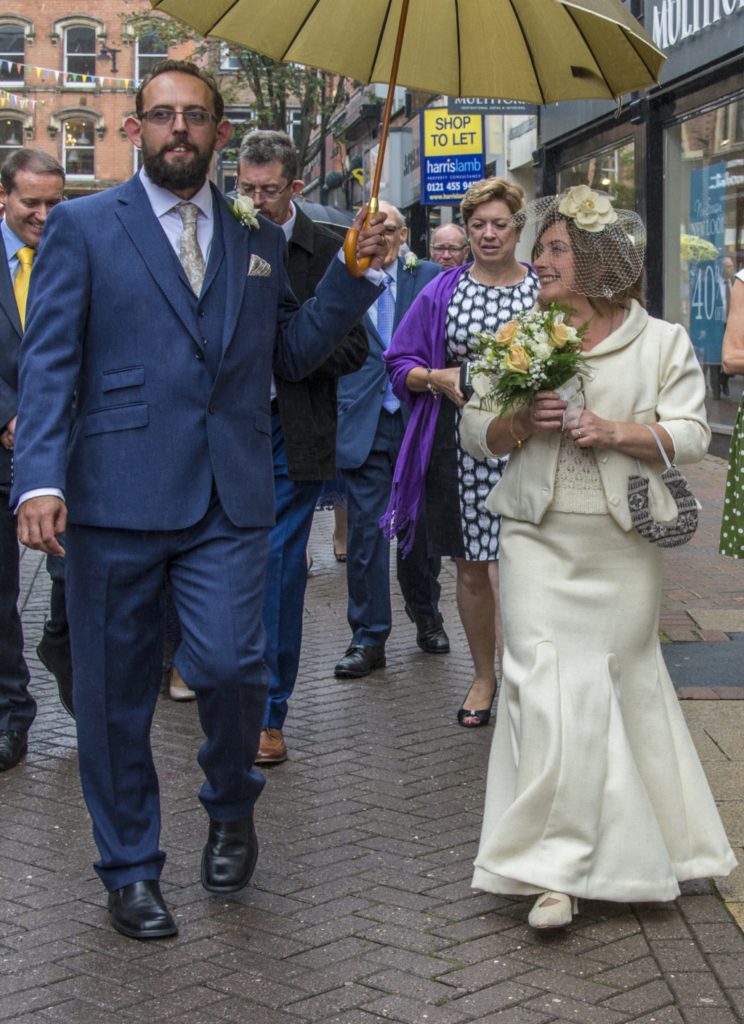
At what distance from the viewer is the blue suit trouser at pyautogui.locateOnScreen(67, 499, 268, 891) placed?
13.3ft

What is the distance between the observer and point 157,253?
13.3 feet

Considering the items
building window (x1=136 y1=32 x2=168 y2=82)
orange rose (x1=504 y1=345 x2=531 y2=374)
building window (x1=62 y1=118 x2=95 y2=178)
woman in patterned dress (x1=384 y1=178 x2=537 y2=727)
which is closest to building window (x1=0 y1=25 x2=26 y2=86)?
building window (x1=62 y1=118 x2=95 y2=178)

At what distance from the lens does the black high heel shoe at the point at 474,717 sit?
621 centimetres

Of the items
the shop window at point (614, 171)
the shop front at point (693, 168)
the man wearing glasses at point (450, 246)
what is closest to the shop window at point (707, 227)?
the shop front at point (693, 168)

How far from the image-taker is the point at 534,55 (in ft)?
15.2

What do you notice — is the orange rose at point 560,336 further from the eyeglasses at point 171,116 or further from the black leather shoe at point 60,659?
the black leather shoe at point 60,659

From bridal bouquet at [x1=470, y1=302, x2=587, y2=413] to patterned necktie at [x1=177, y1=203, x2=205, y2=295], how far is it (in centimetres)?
76

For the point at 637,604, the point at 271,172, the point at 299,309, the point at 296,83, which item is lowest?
the point at 637,604

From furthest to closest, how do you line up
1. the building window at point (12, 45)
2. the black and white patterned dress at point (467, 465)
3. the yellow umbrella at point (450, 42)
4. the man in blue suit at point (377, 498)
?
the building window at point (12, 45)
the man in blue suit at point (377, 498)
the black and white patterned dress at point (467, 465)
the yellow umbrella at point (450, 42)

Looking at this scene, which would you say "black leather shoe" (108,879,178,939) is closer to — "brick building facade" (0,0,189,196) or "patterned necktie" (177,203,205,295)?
"patterned necktie" (177,203,205,295)

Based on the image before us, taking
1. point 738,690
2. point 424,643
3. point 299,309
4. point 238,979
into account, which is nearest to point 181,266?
point 299,309

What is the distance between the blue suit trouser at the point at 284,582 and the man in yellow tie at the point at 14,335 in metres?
0.91

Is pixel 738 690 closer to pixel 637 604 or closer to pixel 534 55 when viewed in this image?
pixel 637 604

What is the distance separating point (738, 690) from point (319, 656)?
2084 mm
